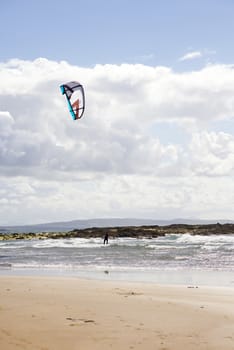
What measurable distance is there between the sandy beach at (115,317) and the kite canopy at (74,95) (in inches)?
272

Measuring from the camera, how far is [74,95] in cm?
1881

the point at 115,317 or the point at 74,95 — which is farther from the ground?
the point at 74,95

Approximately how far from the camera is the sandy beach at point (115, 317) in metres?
7.27

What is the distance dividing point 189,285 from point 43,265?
9.79m

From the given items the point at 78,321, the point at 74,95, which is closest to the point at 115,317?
the point at 78,321

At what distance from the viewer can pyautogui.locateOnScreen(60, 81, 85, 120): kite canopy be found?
18406 mm

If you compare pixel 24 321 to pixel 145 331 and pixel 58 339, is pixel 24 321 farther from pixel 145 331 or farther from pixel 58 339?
pixel 145 331

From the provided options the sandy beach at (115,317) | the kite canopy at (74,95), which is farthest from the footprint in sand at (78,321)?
the kite canopy at (74,95)

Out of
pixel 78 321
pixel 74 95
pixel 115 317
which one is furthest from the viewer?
pixel 74 95

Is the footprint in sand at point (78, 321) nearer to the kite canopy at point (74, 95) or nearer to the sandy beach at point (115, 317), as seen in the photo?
the sandy beach at point (115, 317)

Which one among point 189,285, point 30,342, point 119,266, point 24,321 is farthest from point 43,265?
point 30,342

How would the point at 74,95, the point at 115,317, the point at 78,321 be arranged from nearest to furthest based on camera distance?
the point at 78,321 < the point at 115,317 < the point at 74,95

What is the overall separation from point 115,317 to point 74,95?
11.2 metres

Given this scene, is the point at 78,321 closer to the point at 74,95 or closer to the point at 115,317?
the point at 115,317
